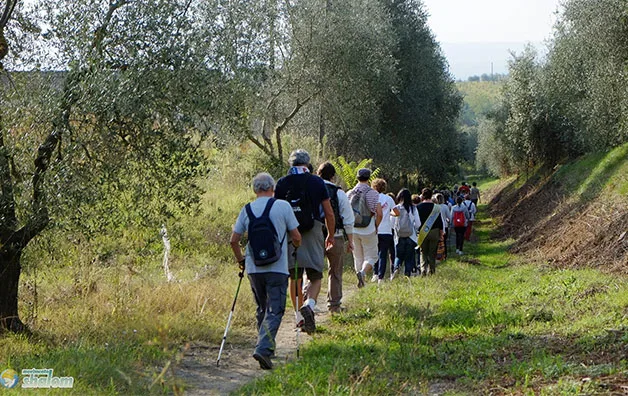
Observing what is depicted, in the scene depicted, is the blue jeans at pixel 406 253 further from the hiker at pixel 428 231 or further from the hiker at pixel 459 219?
the hiker at pixel 459 219

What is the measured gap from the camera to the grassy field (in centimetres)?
618

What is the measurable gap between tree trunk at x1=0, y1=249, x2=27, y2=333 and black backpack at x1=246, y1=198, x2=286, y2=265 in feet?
9.35

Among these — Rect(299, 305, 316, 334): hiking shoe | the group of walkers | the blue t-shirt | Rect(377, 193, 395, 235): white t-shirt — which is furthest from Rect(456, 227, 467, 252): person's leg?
Rect(299, 305, 316, 334): hiking shoe

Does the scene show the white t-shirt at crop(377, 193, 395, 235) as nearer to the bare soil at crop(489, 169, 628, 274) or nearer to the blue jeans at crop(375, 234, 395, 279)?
the blue jeans at crop(375, 234, 395, 279)

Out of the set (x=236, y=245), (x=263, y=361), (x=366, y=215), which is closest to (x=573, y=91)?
(x=366, y=215)

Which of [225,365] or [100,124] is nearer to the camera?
[225,365]

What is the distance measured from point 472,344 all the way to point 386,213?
6141 mm

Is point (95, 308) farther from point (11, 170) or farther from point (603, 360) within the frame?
point (603, 360)

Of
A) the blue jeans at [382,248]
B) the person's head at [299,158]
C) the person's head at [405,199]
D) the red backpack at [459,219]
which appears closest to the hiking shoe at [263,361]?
the person's head at [299,158]

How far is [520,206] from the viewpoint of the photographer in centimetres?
3612

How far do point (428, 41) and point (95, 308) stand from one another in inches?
1172

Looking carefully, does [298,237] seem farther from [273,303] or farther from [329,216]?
[329,216]

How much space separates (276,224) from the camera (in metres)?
7.73

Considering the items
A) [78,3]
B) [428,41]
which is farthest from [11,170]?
[428,41]
